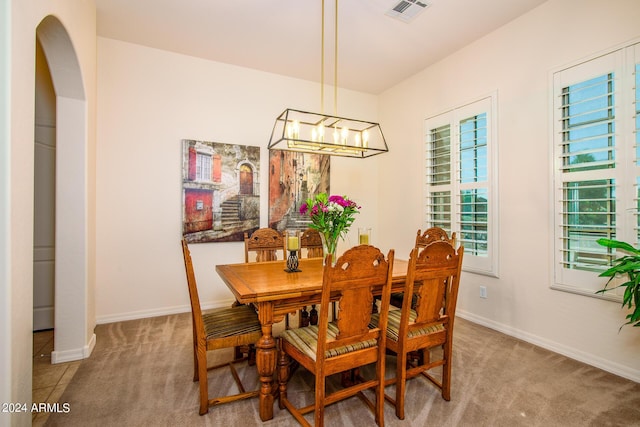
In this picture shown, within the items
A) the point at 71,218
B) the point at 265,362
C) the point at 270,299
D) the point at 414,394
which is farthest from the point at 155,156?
the point at 414,394

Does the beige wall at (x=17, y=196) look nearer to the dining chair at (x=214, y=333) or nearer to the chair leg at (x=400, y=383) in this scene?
the dining chair at (x=214, y=333)

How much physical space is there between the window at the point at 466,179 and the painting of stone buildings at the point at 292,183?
5.11ft

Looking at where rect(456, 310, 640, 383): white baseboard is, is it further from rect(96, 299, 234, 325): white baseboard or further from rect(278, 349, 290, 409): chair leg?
rect(96, 299, 234, 325): white baseboard

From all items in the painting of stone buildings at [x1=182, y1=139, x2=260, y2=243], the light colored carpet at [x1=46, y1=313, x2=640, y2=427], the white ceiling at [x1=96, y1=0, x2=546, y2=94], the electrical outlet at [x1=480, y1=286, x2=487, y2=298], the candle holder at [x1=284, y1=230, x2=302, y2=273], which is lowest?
the light colored carpet at [x1=46, y1=313, x2=640, y2=427]

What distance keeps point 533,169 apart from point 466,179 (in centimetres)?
75

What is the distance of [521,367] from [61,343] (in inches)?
149

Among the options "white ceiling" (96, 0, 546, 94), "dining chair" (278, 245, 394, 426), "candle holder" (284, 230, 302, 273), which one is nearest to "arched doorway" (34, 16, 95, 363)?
"white ceiling" (96, 0, 546, 94)

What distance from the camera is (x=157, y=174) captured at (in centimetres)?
377

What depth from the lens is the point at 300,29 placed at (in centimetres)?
341

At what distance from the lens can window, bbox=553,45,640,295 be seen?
7.93 ft

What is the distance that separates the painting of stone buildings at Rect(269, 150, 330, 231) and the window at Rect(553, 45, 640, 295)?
286cm

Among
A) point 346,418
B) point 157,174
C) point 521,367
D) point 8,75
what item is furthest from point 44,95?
point 521,367

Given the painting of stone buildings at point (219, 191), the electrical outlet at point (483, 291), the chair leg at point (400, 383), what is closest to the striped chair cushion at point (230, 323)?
the chair leg at point (400, 383)

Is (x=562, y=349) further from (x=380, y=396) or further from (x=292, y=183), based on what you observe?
(x=292, y=183)
